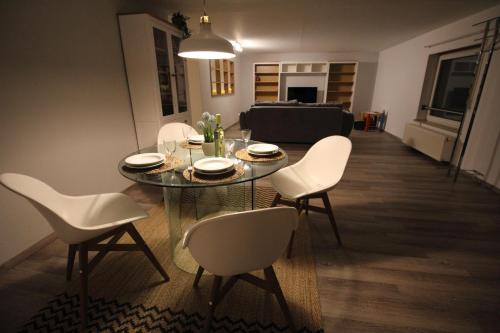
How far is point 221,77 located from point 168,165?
16.5ft

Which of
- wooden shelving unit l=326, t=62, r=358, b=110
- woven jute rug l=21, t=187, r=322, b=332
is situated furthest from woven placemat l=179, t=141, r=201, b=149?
wooden shelving unit l=326, t=62, r=358, b=110

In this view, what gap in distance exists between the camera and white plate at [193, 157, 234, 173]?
1.27m

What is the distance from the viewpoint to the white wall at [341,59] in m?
7.07

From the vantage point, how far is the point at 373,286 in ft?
4.76

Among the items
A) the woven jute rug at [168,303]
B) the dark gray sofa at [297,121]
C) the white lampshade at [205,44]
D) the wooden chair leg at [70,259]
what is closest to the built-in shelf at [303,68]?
the dark gray sofa at [297,121]

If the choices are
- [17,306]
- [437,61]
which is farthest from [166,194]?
[437,61]

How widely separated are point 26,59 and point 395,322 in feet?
9.35

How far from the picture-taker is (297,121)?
14.4 feet

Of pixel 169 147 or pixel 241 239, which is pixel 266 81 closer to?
pixel 169 147

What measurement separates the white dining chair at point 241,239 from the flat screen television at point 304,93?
23.7ft

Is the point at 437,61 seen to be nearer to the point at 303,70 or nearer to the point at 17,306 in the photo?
the point at 303,70

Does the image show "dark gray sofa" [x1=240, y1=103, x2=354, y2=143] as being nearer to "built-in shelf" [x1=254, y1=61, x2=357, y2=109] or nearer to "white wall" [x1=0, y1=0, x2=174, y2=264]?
"white wall" [x1=0, y1=0, x2=174, y2=264]

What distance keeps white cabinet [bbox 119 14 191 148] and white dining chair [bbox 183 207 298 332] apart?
2.18 metres

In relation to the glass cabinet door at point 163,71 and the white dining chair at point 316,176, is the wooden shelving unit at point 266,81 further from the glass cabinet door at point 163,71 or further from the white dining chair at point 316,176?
the white dining chair at point 316,176
